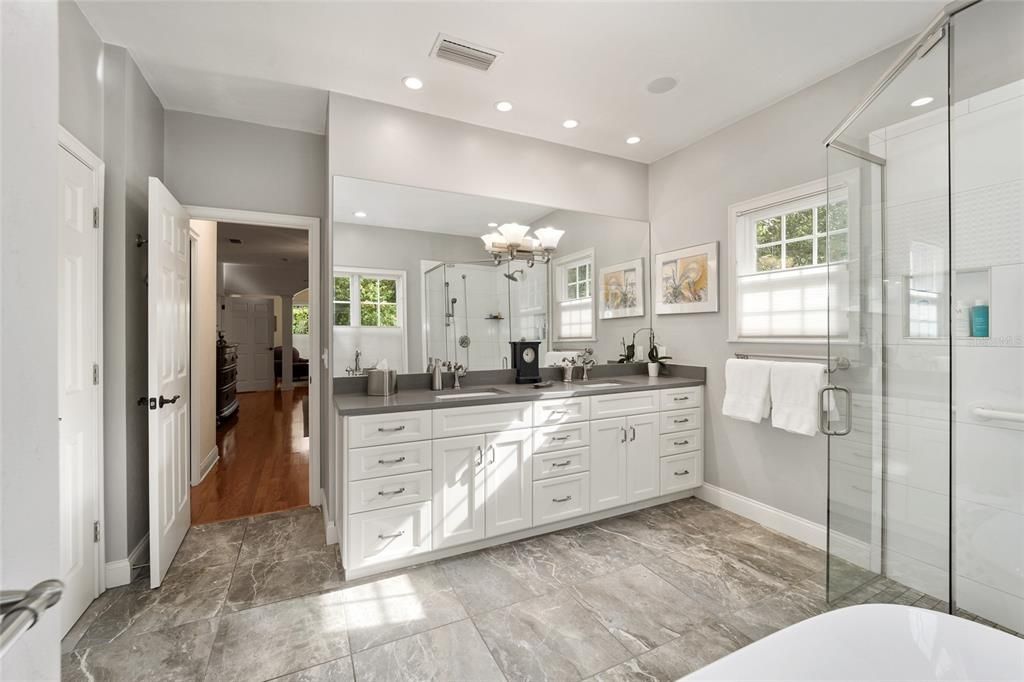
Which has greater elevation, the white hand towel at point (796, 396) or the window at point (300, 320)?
the window at point (300, 320)

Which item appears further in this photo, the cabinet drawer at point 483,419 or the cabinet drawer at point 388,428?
the cabinet drawer at point 483,419

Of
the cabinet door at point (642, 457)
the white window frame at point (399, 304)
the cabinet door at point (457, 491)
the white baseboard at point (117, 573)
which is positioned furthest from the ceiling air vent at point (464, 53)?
the white baseboard at point (117, 573)

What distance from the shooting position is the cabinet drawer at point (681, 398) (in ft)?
10.4

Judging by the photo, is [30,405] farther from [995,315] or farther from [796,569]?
[796,569]

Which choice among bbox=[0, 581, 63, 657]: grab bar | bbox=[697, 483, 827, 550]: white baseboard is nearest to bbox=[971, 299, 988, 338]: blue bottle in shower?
bbox=[697, 483, 827, 550]: white baseboard

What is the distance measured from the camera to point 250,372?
31.2 ft

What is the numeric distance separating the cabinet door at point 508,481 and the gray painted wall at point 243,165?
2.10 metres

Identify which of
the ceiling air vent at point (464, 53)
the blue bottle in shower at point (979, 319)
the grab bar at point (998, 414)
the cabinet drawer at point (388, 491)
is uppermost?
the ceiling air vent at point (464, 53)

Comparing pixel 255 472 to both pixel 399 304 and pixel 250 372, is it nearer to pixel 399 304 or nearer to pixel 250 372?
pixel 399 304

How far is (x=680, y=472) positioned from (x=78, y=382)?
3.53 meters

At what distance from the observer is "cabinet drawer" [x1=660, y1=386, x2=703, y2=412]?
3.17 m

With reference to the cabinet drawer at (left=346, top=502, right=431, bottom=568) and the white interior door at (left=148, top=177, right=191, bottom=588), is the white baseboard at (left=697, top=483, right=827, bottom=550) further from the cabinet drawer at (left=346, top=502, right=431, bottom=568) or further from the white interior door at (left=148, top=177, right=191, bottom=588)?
the white interior door at (left=148, top=177, right=191, bottom=588)

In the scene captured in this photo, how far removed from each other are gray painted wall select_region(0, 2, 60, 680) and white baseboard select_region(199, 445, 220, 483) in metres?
3.69

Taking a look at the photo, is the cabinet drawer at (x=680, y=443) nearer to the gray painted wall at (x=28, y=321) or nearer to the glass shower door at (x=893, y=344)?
the glass shower door at (x=893, y=344)
